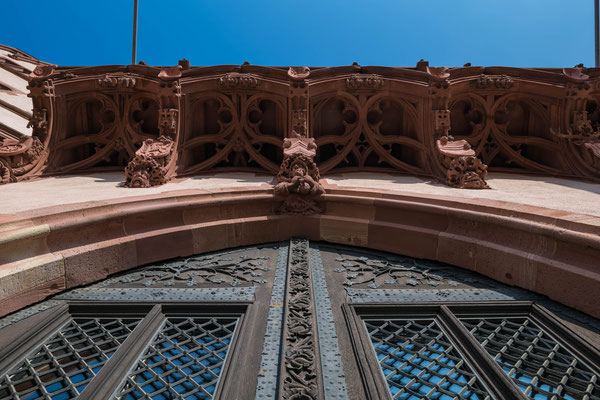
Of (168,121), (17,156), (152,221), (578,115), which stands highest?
(578,115)

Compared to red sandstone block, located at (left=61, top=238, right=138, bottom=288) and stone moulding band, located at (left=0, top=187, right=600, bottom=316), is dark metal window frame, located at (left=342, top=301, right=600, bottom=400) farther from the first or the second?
red sandstone block, located at (left=61, top=238, right=138, bottom=288)

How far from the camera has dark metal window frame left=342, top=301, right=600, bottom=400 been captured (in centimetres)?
204

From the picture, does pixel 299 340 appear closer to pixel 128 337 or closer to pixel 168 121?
pixel 128 337

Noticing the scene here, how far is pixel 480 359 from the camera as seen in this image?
227 centimetres

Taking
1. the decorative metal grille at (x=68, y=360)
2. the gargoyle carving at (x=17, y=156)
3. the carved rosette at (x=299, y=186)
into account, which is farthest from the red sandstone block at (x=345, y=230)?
the gargoyle carving at (x=17, y=156)

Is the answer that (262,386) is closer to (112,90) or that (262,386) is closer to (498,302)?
(498,302)

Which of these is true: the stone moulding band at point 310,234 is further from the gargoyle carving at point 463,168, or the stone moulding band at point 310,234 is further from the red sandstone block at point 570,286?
the gargoyle carving at point 463,168

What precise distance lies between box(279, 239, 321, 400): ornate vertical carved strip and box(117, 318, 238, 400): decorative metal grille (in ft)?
1.39

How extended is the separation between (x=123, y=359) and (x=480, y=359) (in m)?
2.26

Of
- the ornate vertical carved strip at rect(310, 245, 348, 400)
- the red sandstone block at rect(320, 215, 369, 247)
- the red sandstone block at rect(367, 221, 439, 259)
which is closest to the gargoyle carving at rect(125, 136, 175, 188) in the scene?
the red sandstone block at rect(320, 215, 369, 247)

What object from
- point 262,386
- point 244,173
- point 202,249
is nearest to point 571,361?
point 262,386

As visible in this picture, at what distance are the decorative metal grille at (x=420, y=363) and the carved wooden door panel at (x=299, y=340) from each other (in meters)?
0.01

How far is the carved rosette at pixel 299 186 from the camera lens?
430 cm

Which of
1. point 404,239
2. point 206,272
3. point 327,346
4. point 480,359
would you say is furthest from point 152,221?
point 480,359
